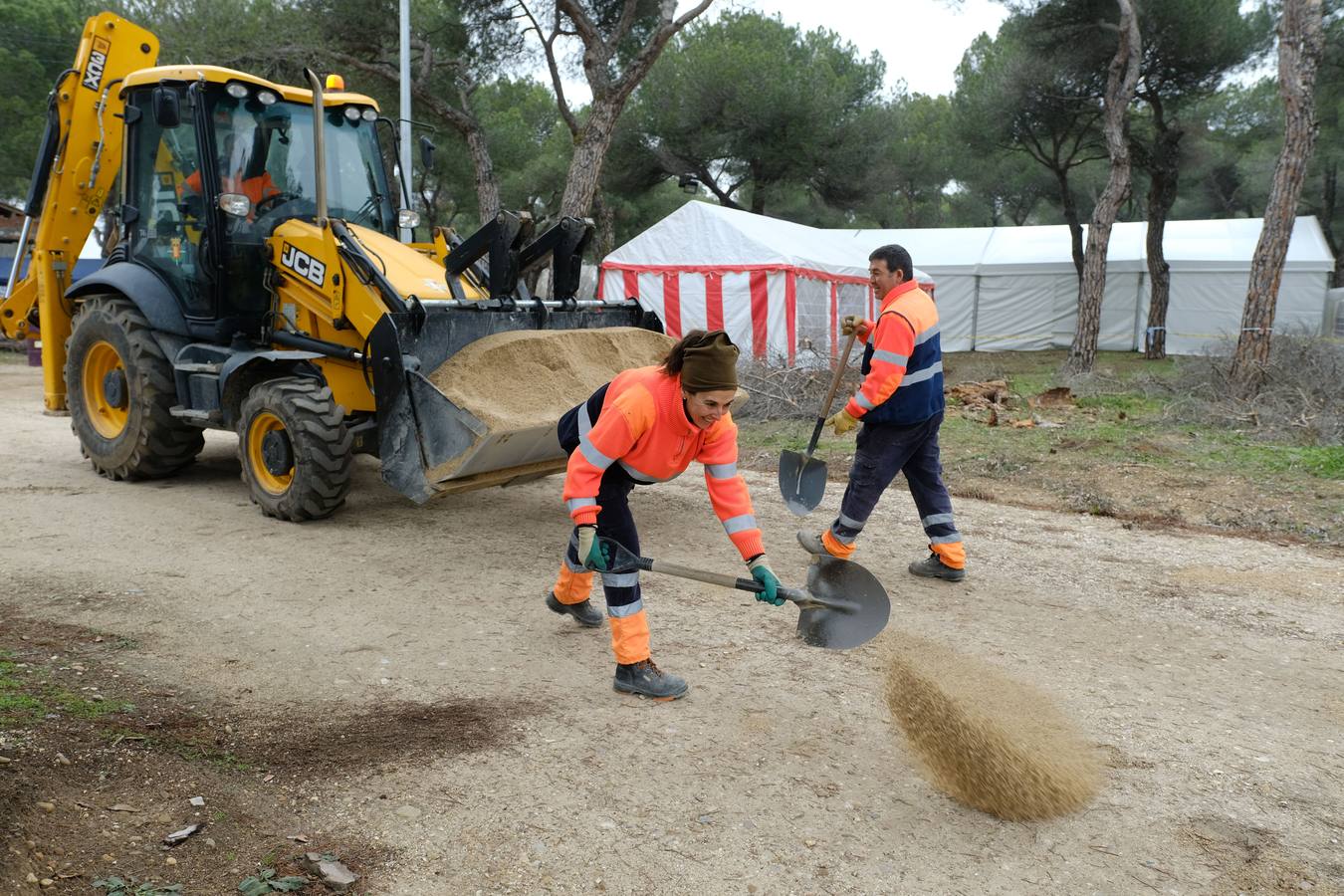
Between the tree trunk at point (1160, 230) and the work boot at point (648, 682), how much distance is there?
65.1ft

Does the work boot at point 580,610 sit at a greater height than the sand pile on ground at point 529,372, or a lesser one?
lesser

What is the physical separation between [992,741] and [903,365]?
7.51 ft

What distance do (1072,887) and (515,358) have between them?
4.25m

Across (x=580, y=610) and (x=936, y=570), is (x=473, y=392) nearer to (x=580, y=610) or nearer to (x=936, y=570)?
(x=580, y=610)

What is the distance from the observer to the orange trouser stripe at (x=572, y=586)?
14.6 ft

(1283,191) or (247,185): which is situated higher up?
(1283,191)

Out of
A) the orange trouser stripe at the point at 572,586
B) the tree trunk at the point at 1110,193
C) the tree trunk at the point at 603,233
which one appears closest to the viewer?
the orange trouser stripe at the point at 572,586

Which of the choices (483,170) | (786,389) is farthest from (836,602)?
(483,170)

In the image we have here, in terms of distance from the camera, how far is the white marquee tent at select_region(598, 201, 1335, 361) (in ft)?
50.4

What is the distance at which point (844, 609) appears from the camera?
3814 mm

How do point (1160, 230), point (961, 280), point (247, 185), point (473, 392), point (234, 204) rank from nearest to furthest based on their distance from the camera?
point (473, 392), point (234, 204), point (247, 185), point (1160, 230), point (961, 280)

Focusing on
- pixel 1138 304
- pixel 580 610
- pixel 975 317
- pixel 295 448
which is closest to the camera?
pixel 580 610

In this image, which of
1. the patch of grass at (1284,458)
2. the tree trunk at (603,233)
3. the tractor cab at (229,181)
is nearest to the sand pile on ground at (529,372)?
the tractor cab at (229,181)

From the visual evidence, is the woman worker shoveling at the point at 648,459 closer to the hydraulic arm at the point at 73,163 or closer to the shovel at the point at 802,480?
the shovel at the point at 802,480
